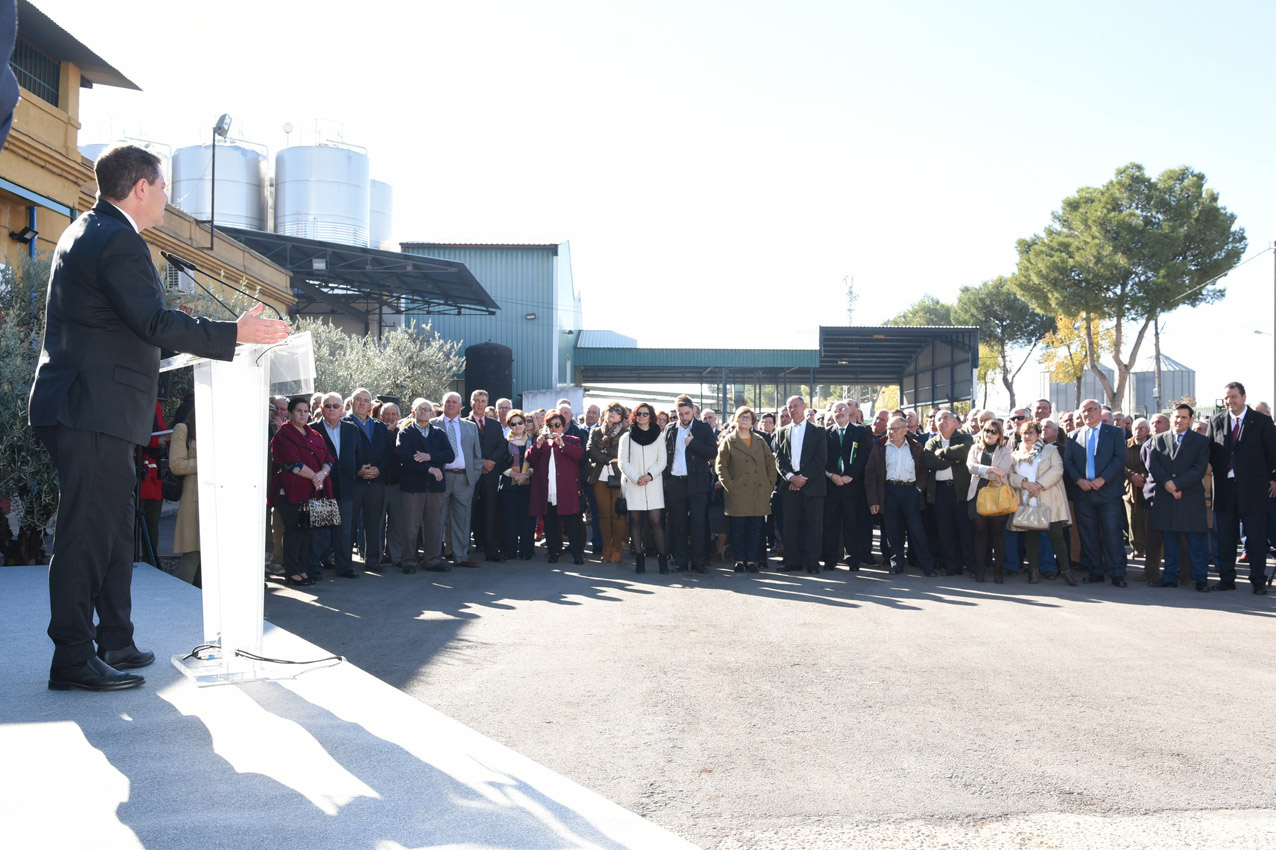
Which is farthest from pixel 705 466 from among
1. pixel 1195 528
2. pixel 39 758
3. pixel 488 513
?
pixel 39 758

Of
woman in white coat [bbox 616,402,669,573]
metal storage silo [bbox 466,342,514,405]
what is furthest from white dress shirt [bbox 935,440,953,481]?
metal storage silo [bbox 466,342,514,405]

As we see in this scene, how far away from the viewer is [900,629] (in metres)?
7.17

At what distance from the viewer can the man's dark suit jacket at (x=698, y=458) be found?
36.2 feet

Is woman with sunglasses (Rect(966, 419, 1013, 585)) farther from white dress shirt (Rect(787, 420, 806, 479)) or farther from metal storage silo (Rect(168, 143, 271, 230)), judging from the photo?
metal storage silo (Rect(168, 143, 271, 230))

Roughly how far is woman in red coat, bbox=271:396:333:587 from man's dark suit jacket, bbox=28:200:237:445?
577cm

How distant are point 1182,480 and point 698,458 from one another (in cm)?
517

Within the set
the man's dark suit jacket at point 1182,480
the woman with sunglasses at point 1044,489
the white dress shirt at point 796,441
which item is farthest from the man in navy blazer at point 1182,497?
the white dress shirt at point 796,441

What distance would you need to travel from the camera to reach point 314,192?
115 ft

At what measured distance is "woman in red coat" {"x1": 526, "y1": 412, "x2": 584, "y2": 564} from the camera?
11.5 metres

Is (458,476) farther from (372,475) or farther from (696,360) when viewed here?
(696,360)

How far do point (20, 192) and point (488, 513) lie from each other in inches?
336

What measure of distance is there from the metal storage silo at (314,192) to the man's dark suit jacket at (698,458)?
90.1 ft

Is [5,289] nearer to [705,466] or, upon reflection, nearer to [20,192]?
[20,192]

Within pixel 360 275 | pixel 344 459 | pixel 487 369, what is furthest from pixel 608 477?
pixel 487 369
